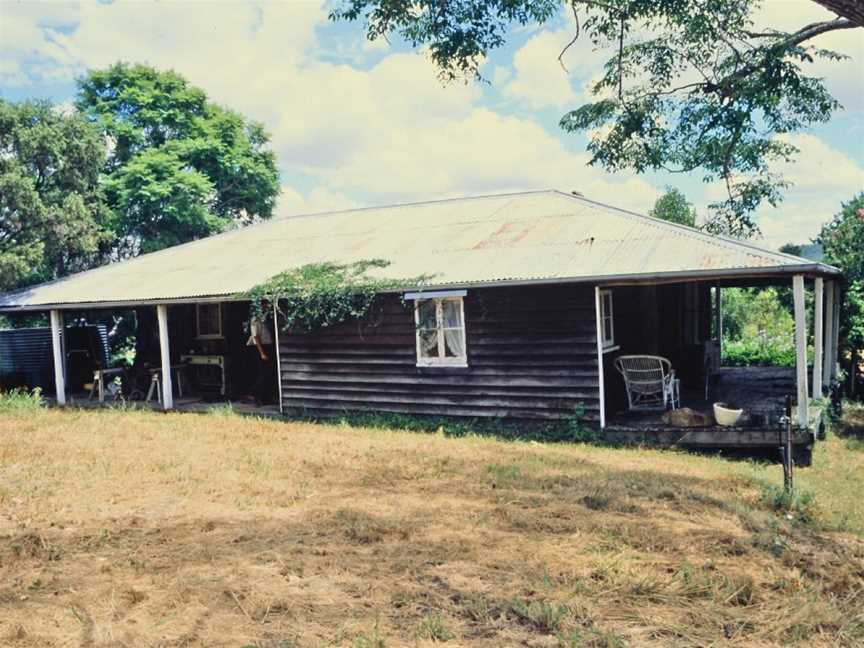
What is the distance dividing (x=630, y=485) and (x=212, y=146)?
78.9 ft

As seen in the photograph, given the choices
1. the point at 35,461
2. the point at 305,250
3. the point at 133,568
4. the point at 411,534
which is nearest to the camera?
the point at 133,568

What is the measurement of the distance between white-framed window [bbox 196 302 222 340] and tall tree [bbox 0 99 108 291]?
407cm

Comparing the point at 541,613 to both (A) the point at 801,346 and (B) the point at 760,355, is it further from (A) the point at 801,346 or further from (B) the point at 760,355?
(B) the point at 760,355

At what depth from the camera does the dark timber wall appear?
36.1ft

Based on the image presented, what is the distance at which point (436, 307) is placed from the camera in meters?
12.1

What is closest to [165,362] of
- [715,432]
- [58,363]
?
[58,363]

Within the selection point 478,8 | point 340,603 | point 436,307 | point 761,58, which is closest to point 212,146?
point 436,307

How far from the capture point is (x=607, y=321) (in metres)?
12.2

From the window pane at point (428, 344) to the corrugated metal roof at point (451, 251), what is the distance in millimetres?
1039

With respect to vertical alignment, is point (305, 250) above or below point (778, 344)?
above

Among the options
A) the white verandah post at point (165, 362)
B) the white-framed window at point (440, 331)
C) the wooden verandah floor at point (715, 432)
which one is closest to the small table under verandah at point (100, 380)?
the white verandah post at point (165, 362)

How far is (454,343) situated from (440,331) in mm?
317

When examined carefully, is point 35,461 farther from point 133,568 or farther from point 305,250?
point 305,250

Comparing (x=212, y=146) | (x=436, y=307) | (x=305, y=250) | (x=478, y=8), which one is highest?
(x=212, y=146)
